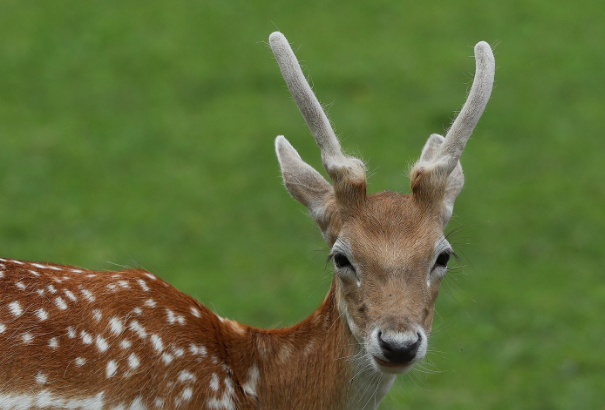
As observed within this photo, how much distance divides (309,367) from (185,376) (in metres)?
0.83

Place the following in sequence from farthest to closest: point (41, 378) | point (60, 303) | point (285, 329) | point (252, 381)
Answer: point (285, 329) → point (252, 381) → point (60, 303) → point (41, 378)

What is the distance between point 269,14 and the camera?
65.9 feet

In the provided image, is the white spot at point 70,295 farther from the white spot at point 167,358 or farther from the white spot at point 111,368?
the white spot at point 167,358

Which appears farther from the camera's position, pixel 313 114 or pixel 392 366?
pixel 313 114

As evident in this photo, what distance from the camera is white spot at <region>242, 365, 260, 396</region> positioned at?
6.17m

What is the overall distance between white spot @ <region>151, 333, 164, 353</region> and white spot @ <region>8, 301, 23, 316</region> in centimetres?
78

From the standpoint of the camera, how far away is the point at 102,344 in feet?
18.9

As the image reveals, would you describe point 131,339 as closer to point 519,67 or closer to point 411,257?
point 411,257

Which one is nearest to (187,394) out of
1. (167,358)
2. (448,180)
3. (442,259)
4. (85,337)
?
(167,358)

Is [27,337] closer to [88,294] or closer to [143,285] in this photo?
[88,294]

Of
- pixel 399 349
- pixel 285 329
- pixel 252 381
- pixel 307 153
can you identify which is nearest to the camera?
pixel 399 349

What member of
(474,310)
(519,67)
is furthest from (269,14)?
(474,310)

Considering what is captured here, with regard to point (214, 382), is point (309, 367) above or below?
below

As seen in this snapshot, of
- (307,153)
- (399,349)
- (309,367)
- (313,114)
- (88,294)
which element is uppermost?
(313,114)
